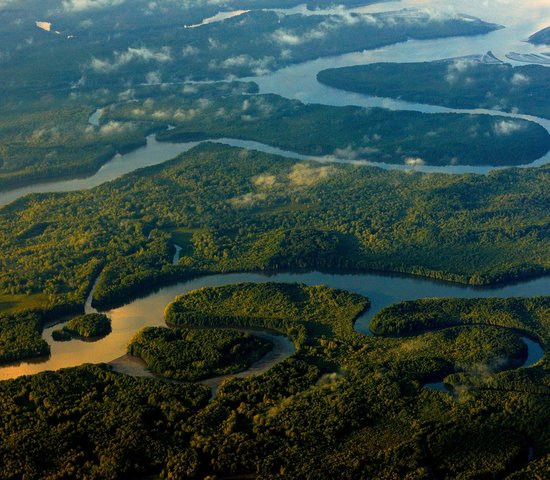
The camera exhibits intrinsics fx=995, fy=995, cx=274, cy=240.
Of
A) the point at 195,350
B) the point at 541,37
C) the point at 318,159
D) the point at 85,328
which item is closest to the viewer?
the point at 195,350

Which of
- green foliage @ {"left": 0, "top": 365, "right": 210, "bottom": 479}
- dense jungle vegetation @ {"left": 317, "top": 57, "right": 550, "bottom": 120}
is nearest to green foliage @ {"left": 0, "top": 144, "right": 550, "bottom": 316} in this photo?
green foliage @ {"left": 0, "top": 365, "right": 210, "bottom": 479}

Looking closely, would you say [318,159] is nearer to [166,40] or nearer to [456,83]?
[456,83]

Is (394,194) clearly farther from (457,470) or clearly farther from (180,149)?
(457,470)

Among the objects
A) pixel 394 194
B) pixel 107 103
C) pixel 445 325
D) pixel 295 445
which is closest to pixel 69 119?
pixel 107 103

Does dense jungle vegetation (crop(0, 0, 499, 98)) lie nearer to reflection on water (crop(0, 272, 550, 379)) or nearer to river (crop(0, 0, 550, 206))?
river (crop(0, 0, 550, 206))

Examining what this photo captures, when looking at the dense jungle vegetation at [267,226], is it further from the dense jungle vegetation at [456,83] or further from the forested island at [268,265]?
the dense jungle vegetation at [456,83]

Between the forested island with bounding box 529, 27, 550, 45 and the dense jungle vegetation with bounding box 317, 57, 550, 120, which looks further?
the forested island with bounding box 529, 27, 550, 45

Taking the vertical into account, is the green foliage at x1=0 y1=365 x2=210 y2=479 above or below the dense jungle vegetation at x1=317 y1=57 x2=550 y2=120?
below

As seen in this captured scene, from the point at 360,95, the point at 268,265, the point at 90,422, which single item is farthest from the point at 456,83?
the point at 90,422

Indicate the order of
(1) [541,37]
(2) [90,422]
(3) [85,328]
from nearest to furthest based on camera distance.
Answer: (2) [90,422]
(3) [85,328]
(1) [541,37]
